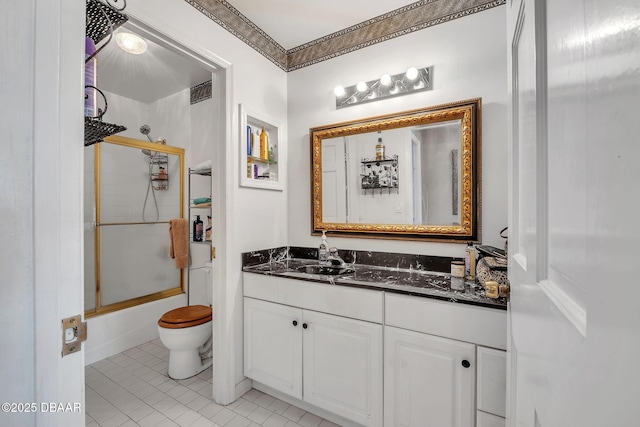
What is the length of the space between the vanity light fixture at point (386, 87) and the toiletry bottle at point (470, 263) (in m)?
1.08

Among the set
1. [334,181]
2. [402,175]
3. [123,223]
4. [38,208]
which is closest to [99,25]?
[38,208]

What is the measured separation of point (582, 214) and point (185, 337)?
2.35 meters

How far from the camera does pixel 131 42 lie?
202 cm

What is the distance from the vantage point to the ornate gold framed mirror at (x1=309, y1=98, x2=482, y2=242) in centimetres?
166

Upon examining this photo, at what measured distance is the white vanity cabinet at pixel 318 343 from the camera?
1.45 m

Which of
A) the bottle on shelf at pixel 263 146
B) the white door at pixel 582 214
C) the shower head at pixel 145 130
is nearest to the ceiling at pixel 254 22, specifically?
the shower head at pixel 145 130

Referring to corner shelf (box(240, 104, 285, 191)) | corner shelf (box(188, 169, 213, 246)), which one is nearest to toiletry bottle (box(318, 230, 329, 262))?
corner shelf (box(240, 104, 285, 191))

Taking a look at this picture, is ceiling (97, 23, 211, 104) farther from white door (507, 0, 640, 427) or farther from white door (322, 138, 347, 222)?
white door (507, 0, 640, 427)

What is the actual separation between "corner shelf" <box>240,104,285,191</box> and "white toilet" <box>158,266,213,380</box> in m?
1.13

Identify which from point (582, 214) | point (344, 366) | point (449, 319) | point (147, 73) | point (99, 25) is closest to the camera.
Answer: point (582, 214)

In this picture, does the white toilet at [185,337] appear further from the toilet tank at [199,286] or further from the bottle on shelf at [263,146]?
the bottle on shelf at [263,146]

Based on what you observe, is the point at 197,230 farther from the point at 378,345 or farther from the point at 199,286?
the point at 378,345

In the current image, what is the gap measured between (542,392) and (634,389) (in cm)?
32

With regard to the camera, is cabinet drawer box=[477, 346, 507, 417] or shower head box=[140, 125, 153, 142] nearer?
cabinet drawer box=[477, 346, 507, 417]
